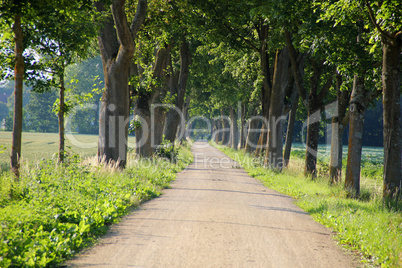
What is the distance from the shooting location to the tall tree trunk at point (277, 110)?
17941 mm

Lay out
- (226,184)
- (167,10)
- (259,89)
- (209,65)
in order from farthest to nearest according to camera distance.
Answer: (209,65) < (259,89) < (167,10) < (226,184)

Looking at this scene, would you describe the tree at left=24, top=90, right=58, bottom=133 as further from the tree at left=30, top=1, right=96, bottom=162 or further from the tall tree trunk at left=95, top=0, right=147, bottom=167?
the tree at left=30, top=1, right=96, bottom=162

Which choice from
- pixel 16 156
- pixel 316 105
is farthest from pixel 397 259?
pixel 316 105

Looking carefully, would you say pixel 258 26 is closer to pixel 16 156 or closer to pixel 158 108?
pixel 158 108

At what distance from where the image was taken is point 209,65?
27.7m

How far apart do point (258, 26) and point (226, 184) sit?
1015 cm

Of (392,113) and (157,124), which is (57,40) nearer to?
(392,113)

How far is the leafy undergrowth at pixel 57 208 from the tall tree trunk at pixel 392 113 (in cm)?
656

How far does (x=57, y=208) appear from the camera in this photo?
5.95 metres

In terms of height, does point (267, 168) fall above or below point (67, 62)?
below

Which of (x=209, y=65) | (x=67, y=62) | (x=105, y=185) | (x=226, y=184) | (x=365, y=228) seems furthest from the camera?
(x=209, y=65)

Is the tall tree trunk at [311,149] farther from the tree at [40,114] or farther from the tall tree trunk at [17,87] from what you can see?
the tree at [40,114]

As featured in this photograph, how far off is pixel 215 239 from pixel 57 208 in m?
2.82

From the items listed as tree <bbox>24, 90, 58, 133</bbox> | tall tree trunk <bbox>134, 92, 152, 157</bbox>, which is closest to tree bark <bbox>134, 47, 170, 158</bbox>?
tall tree trunk <bbox>134, 92, 152, 157</bbox>
